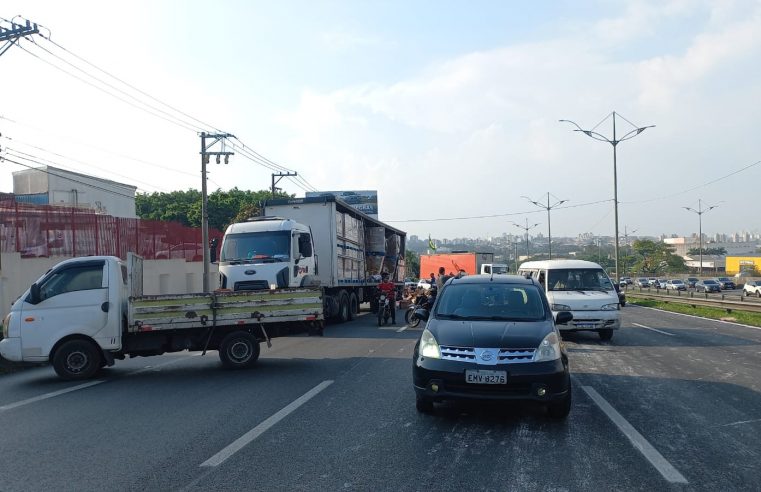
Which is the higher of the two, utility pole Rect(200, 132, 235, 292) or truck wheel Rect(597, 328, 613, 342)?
utility pole Rect(200, 132, 235, 292)

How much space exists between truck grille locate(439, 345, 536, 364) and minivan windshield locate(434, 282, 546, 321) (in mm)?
931

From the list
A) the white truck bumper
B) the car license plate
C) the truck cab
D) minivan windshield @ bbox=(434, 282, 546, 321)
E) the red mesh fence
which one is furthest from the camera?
the red mesh fence

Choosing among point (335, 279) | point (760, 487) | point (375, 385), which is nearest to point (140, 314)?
point (375, 385)

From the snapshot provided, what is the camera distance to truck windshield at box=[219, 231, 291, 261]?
678 inches

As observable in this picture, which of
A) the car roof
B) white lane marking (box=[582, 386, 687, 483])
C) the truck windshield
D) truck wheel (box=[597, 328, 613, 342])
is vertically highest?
the truck windshield

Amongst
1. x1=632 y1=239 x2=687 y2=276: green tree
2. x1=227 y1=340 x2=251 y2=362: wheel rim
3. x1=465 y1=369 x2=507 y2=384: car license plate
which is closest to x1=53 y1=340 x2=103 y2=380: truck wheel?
x1=227 y1=340 x2=251 y2=362: wheel rim

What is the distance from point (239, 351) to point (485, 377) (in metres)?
5.95

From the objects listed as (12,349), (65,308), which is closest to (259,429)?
(65,308)

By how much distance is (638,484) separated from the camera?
5.01 metres

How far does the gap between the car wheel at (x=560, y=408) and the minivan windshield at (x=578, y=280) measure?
9101mm

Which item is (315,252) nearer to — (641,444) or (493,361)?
(493,361)

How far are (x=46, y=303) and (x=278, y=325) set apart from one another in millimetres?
3848

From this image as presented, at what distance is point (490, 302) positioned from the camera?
322 inches

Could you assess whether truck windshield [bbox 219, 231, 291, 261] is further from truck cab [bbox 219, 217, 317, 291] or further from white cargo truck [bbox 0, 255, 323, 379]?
white cargo truck [bbox 0, 255, 323, 379]
